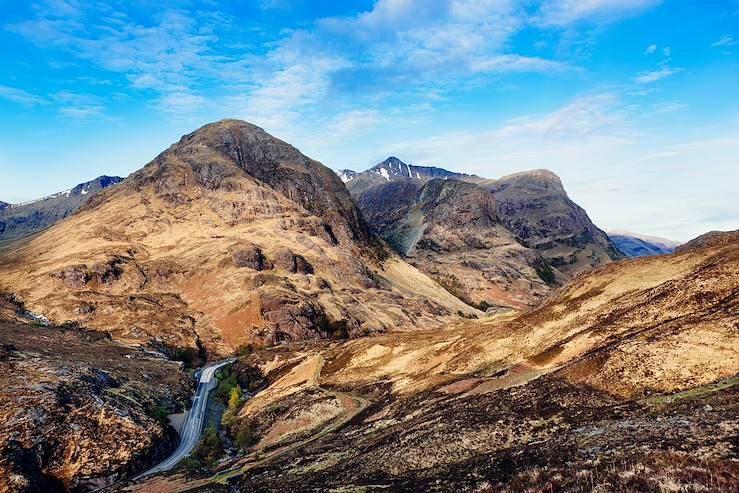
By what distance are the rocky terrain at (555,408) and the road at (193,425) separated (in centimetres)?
729

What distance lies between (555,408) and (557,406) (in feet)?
1.51

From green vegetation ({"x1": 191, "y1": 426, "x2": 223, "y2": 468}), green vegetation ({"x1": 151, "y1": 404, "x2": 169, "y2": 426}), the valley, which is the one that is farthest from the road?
green vegetation ({"x1": 151, "y1": 404, "x2": 169, "y2": 426})

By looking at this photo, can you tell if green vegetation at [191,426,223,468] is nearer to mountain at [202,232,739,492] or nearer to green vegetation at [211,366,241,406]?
mountain at [202,232,739,492]

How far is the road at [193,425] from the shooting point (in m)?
68.0

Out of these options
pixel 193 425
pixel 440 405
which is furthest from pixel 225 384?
pixel 440 405

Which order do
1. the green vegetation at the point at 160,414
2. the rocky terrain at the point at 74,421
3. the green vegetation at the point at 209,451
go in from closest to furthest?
the rocky terrain at the point at 74,421, the green vegetation at the point at 209,451, the green vegetation at the point at 160,414

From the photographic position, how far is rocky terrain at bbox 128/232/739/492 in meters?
27.9

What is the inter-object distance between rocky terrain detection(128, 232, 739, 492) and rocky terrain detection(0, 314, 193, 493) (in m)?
10.2

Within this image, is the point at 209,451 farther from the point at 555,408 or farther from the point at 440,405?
the point at 555,408

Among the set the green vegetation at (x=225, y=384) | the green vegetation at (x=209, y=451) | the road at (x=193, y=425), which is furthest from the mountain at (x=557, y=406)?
Result: the green vegetation at (x=225, y=384)

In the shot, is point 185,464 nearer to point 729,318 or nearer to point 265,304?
point 729,318

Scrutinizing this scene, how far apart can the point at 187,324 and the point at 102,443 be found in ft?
349

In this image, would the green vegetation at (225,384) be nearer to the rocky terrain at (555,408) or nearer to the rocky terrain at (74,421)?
the rocky terrain at (74,421)

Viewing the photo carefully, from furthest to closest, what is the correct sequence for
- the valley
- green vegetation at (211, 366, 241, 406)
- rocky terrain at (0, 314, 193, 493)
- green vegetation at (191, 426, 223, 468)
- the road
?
green vegetation at (211, 366, 241, 406) → the road → green vegetation at (191, 426, 223, 468) → rocky terrain at (0, 314, 193, 493) → the valley
